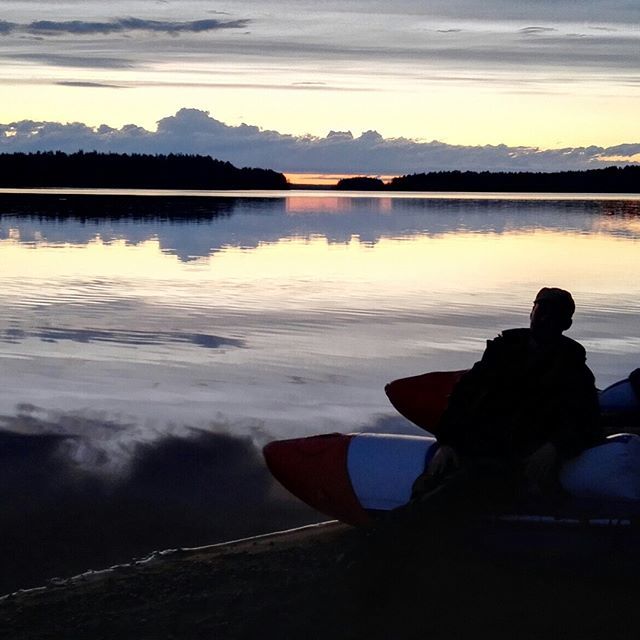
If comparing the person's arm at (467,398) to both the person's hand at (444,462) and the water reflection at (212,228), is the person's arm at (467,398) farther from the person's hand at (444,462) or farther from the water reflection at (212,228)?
the water reflection at (212,228)

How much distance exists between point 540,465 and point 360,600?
3.85 ft

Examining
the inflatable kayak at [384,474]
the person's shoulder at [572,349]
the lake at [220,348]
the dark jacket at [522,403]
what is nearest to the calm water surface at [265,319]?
the lake at [220,348]

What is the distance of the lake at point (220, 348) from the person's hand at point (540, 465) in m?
1.94

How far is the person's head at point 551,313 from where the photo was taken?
5.65m

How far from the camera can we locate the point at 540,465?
5.71m

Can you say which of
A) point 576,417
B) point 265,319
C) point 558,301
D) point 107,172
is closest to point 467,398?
point 576,417

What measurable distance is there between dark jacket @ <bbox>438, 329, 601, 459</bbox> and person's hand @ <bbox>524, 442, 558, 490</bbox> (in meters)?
0.05

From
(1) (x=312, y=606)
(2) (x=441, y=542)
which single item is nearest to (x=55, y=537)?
(1) (x=312, y=606)

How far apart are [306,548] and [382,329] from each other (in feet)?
26.8

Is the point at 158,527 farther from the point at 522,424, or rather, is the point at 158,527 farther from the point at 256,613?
the point at 522,424

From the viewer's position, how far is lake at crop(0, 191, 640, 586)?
759 cm

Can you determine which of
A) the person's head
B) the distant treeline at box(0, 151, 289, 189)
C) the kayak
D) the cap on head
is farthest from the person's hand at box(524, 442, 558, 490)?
the distant treeline at box(0, 151, 289, 189)

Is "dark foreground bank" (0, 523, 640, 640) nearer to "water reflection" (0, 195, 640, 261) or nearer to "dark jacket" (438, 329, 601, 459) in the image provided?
"dark jacket" (438, 329, 601, 459)

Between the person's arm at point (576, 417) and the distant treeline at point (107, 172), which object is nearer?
the person's arm at point (576, 417)
